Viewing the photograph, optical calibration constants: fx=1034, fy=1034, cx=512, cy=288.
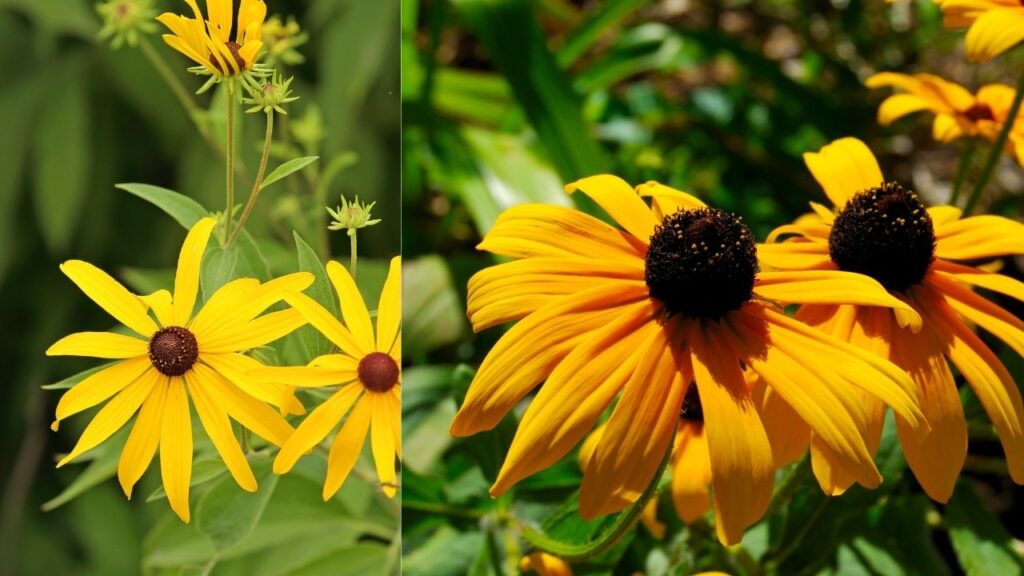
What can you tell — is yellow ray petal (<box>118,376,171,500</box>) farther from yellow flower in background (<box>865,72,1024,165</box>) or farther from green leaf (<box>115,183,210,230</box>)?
yellow flower in background (<box>865,72,1024,165</box>)

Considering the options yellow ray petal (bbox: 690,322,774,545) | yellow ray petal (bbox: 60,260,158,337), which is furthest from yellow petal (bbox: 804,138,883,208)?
yellow ray petal (bbox: 60,260,158,337)

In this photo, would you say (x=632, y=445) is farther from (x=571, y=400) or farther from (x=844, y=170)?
(x=844, y=170)

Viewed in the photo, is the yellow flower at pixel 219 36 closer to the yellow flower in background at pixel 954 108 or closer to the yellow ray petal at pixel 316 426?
the yellow ray petal at pixel 316 426

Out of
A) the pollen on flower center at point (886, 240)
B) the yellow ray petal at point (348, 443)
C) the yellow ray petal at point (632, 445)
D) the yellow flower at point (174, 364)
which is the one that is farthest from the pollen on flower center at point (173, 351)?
the pollen on flower center at point (886, 240)

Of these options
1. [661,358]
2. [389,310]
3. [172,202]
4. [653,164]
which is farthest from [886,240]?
[653,164]

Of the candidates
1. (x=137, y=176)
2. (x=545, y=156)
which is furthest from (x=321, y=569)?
(x=545, y=156)

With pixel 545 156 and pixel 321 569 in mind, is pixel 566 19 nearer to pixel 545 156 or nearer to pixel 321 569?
pixel 545 156
